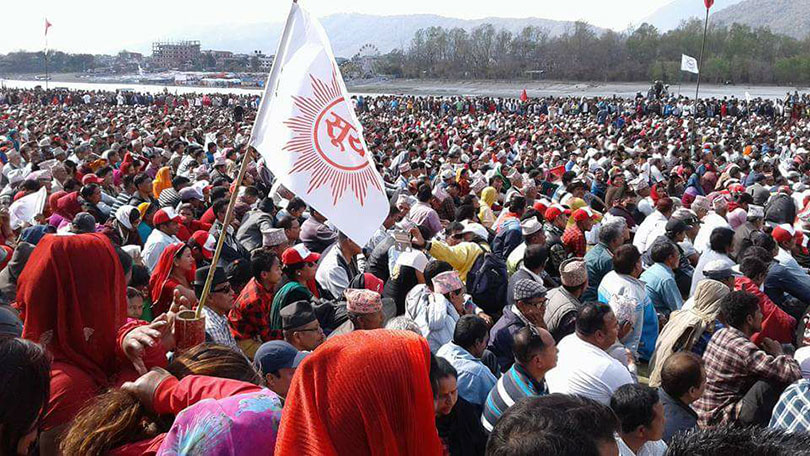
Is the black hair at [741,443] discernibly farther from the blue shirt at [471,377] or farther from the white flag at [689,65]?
the white flag at [689,65]

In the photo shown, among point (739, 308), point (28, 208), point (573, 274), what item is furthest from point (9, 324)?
point (28, 208)

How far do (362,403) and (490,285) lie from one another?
4.02 m

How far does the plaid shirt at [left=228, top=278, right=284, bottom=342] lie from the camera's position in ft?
14.4

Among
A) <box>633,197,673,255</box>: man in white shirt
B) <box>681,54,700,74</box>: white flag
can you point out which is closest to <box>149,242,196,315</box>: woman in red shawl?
<box>633,197,673,255</box>: man in white shirt

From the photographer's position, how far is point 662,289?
5648 mm

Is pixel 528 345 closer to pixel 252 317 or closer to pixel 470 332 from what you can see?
pixel 470 332

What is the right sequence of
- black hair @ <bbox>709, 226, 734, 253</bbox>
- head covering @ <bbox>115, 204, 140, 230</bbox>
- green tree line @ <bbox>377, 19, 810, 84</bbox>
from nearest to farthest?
black hair @ <bbox>709, 226, 734, 253</bbox>, head covering @ <bbox>115, 204, 140, 230</bbox>, green tree line @ <bbox>377, 19, 810, 84</bbox>

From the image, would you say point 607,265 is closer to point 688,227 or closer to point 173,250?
point 688,227

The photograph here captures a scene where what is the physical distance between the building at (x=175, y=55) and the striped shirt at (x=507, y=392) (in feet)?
472

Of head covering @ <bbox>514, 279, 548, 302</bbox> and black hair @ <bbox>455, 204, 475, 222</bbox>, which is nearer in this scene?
head covering @ <bbox>514, 279, 548, 302</bbox>

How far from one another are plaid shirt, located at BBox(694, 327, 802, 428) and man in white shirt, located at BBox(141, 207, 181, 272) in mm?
4152

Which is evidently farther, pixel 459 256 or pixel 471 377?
pixel 459 256

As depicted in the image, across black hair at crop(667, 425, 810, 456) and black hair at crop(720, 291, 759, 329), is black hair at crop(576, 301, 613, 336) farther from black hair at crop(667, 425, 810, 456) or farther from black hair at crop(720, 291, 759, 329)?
black hair at crop(667, 425, 810, 456)

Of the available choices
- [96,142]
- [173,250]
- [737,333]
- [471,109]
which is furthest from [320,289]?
[471,109]
